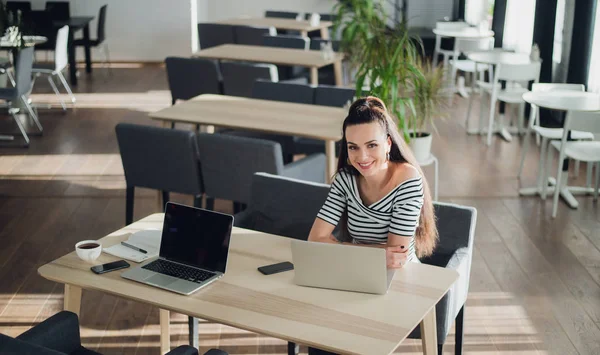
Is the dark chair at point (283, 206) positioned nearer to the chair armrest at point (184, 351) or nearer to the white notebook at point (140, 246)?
the white notebook at point (140, 246)

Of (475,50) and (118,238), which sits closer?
(118,238)

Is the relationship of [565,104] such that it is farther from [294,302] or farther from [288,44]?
[288,44]

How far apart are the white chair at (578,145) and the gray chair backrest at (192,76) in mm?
3087

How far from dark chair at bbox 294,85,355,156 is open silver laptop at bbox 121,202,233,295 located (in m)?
2.79

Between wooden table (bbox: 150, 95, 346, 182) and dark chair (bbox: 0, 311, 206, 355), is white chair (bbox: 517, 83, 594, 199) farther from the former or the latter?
dark chair (bbox: 0, 311, 206, 355)

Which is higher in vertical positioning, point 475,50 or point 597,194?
point 475,50

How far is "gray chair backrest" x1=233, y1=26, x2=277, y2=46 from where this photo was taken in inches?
363

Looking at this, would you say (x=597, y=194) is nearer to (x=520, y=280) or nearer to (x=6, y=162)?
(x=520, y=280)

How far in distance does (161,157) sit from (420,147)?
181 centimetres

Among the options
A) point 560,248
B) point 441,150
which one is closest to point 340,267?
point 560,248

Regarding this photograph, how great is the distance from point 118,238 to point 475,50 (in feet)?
20.4

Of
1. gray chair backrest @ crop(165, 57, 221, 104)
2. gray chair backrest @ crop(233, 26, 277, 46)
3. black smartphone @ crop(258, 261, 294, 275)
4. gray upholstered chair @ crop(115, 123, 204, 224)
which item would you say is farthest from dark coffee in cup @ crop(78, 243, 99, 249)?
gray chair backrest @ crop(233, 26, 277, 46)

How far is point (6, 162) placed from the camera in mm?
6539

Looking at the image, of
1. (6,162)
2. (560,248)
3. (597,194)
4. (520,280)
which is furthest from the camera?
(6,162)
